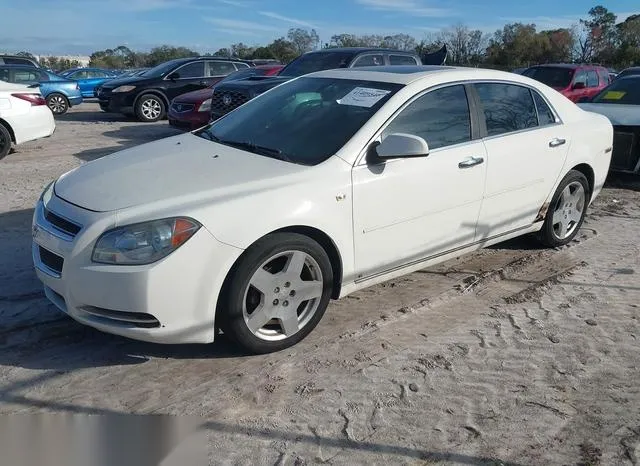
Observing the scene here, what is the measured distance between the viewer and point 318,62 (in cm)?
1074

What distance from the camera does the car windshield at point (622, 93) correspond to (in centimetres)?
902

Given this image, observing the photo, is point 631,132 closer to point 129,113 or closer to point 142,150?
point 142,150

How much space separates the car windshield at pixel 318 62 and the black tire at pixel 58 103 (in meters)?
10.1

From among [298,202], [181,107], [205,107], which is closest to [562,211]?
[298,202]

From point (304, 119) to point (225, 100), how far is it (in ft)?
20.6

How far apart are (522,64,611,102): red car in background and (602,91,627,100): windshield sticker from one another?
15.7 feet

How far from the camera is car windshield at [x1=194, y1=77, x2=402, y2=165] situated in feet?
13.0

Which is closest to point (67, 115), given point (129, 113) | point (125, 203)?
point (129, 113)

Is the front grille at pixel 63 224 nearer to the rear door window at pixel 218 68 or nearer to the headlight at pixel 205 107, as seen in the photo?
the headlight at pixel 205 107

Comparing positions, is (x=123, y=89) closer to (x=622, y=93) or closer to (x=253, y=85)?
(x=253, y=85)

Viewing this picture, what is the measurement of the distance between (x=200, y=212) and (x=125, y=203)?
0.45m

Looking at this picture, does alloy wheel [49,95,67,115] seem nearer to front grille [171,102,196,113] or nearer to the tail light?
front grille [171,102,196,113]

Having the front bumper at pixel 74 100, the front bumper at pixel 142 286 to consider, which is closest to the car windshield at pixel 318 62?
the front bumper at pixel 142 286

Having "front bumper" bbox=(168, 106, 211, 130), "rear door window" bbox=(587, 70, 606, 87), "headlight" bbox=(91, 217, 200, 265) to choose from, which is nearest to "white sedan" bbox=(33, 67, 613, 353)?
"headlight" bbox=(91, 217, 200, 265)
